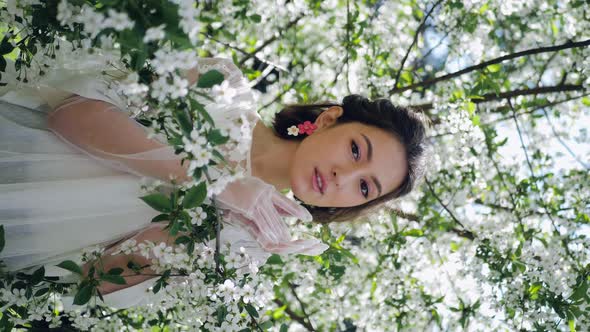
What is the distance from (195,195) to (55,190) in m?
0.66

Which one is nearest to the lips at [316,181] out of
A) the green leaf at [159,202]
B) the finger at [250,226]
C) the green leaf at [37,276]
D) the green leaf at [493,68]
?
the finger at [250,226]

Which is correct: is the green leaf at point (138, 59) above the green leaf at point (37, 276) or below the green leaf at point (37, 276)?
above

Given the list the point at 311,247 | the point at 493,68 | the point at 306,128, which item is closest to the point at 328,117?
the point at 306,128

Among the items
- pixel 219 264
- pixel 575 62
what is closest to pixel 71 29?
pixel 219 264

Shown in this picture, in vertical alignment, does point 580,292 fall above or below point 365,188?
below

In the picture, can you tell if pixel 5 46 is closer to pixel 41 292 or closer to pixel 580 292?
pixel 41 292

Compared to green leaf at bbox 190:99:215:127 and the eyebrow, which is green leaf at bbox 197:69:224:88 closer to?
green leaf at bbox 190:99:215:127

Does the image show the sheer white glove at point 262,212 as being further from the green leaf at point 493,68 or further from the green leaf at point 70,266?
the green leaf at point 493,68

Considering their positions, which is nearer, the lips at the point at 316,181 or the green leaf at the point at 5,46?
the green leaf at the point at 5,46

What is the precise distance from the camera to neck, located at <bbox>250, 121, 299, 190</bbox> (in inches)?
93.2

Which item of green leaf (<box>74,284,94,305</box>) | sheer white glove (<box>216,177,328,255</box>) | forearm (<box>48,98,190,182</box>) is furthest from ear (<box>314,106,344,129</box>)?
green leaf (<box>74,284,94,305</box>)

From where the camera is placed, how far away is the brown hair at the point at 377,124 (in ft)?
8.16

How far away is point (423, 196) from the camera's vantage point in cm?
383

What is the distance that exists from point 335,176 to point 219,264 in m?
0.58
